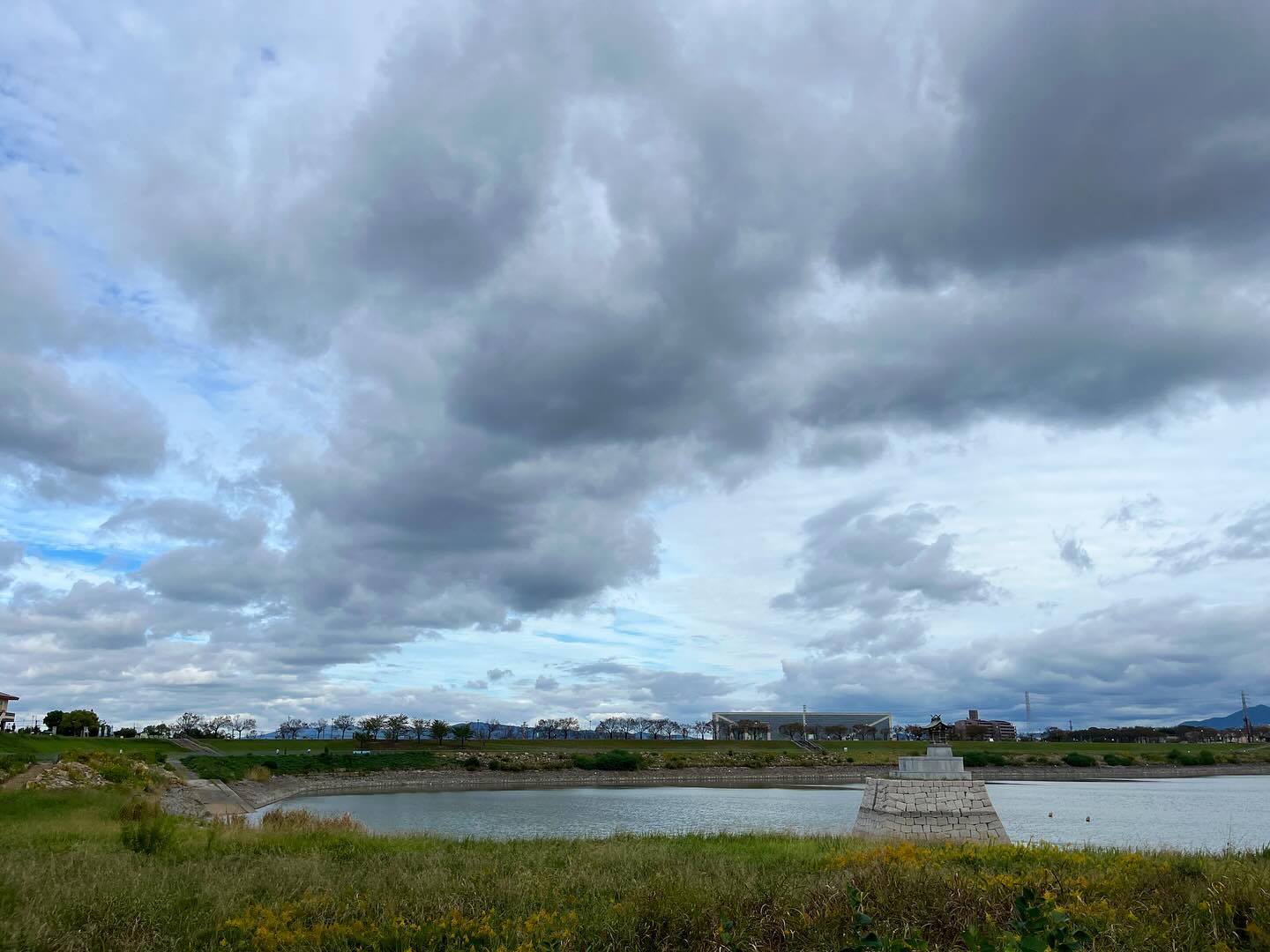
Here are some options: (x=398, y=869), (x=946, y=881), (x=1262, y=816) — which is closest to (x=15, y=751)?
(x=398, y=869)

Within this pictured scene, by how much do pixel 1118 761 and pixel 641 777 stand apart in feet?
223

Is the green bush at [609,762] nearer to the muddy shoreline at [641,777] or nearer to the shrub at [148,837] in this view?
the muddy shoreline at [641,777]

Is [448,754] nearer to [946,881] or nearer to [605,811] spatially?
[605,811]

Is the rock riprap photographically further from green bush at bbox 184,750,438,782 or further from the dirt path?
green bush at bbox 184,750,438,782

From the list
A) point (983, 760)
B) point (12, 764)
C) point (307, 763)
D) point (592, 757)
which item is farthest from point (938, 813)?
point (983, 760)

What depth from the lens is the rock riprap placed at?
82.0 ft

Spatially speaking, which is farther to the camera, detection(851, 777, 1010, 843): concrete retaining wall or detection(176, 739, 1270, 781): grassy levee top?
detection(176, 739, 1270, 781): grassy levee top

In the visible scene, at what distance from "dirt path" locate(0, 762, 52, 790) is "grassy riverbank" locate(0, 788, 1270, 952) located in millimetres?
25846

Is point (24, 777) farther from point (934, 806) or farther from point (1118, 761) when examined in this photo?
point (1118, 761)

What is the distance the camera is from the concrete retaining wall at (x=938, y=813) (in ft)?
81.8

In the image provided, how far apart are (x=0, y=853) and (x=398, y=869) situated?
23.0ft

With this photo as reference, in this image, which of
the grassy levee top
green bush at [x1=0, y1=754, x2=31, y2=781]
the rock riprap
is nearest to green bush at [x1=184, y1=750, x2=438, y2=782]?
the grassy levee top

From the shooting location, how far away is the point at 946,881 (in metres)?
10.3

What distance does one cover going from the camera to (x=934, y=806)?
83.8 feet
